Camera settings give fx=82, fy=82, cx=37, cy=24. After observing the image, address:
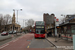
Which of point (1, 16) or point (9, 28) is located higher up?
point (1, 16)

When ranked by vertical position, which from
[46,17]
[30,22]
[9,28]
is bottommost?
[9,28]

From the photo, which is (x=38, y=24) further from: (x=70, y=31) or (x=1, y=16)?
(x=1, y=16)

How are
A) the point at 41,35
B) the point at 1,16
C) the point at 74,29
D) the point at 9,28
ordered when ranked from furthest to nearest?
the point at 9,28 < the point at 1,16 < the point at 74,29 < the point at 41,35

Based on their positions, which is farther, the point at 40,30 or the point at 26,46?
the point at 40,30

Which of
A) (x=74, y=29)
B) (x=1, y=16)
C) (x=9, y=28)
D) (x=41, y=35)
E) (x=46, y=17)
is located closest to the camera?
(x=41, y=35)

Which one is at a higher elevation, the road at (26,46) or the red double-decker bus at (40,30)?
the red double-decker bus at (40,30)

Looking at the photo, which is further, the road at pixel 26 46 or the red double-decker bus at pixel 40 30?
the red double-decker bus at pixel 40 30

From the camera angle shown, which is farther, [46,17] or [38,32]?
[46,17]

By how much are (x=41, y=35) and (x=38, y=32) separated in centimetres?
110

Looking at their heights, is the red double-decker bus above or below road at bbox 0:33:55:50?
above

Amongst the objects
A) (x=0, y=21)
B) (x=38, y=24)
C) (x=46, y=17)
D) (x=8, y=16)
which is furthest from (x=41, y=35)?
(x=46, y=17)

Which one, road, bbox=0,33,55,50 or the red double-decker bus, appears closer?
road, bbox=0,33,55,50

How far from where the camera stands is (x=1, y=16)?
59062mm

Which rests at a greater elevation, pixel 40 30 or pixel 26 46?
pixel 40 30
